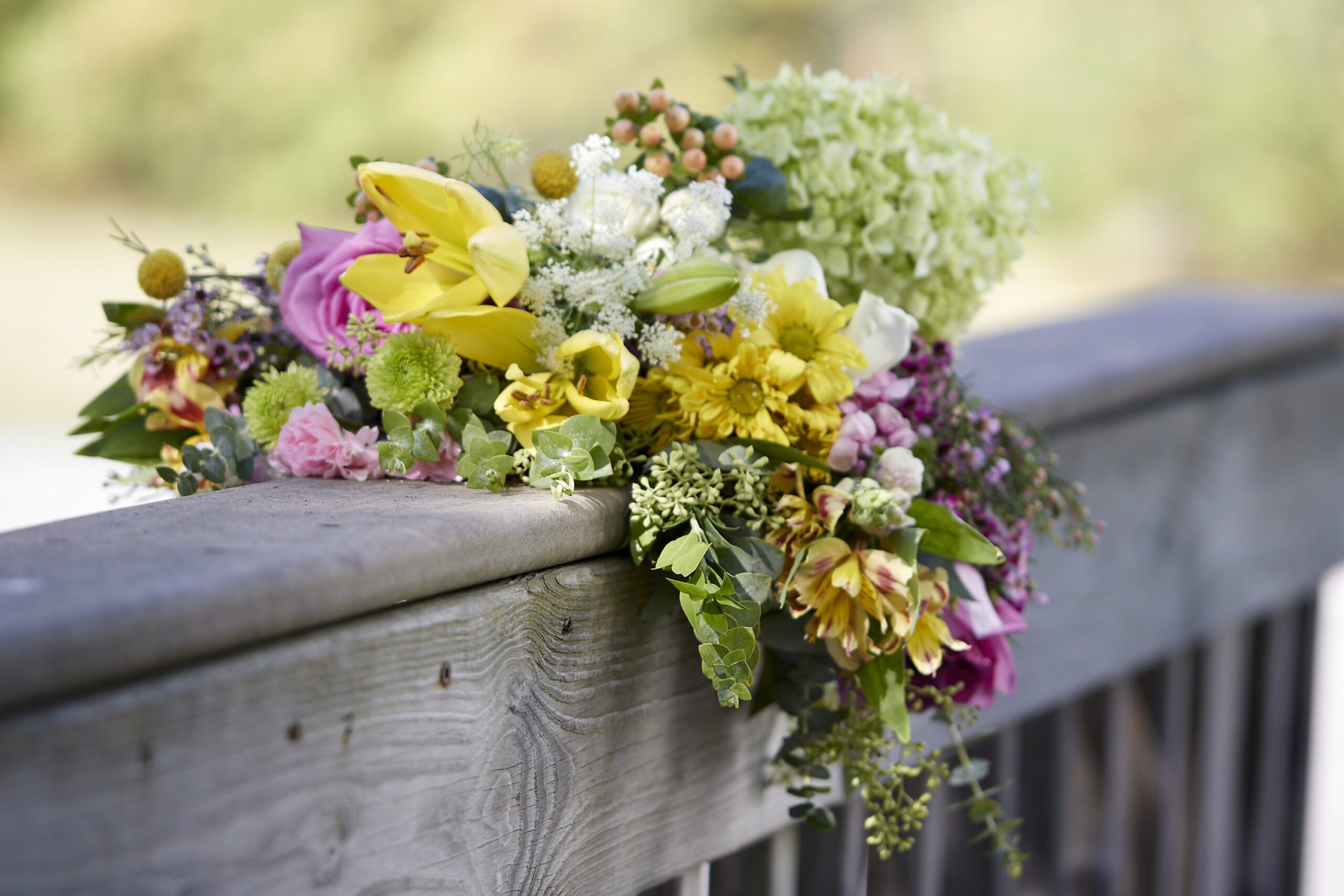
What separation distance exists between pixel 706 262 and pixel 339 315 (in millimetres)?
218

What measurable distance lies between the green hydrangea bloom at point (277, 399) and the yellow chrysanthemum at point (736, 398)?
0.22m

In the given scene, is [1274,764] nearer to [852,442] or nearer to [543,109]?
[852,442]

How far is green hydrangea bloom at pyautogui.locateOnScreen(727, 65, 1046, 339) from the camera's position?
79 cm

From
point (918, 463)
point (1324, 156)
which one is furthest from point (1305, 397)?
point (1324, 156)

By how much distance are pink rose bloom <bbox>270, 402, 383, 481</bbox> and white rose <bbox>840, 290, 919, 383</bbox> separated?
0.29 metres

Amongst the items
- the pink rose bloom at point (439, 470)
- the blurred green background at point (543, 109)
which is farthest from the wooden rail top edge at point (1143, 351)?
the blurred green background at point (543, 109)

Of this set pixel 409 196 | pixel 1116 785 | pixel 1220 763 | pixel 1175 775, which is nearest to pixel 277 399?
pixel 409 196

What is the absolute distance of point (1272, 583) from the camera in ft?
5.11

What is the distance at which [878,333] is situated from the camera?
68cm

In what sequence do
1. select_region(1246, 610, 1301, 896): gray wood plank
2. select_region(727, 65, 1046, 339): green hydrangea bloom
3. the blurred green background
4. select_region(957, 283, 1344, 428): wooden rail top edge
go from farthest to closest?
the blurred green background → select_region(1246, 610, 1301, 896): gray wood plank → select_region(957, 283, 1344, 428): wooden rail top edge → select_region(727, 65, 1046, 339): green hydrangea bloom

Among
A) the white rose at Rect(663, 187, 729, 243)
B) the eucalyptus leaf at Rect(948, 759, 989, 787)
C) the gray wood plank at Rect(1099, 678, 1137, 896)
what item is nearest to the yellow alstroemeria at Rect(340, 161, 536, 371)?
the white rose at Rect(663, 187, 729, 243)

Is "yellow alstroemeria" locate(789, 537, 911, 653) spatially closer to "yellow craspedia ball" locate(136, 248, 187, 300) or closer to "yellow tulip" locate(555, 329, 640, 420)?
"yellow tulip" locate(555, 329, 640, 420)

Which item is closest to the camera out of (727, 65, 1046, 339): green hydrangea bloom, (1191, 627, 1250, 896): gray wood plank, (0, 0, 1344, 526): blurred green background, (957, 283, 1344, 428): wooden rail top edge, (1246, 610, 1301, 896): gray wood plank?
(727, 65, 1046, 339): green hydrangea bloom

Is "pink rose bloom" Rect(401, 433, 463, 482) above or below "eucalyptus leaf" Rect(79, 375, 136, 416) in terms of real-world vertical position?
below
